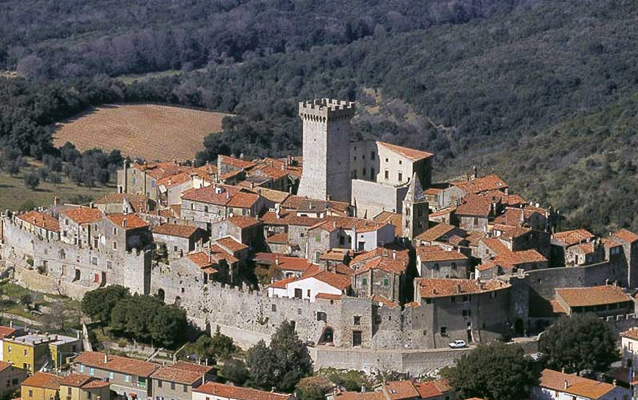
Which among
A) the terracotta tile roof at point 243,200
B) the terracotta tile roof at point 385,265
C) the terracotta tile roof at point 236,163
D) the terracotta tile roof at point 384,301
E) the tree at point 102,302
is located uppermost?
the terracotta tile roof at point 236,163

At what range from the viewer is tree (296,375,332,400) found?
5578 centimetres

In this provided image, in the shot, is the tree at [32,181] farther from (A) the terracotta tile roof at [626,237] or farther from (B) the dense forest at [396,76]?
(A) the terracotta tile roof at [626,237]

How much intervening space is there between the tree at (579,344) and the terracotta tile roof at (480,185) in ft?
36.5

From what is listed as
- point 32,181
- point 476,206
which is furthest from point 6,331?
point 32,181

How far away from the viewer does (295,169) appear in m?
72.2

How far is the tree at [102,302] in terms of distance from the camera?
61.7 m

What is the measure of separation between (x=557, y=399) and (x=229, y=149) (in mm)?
42340

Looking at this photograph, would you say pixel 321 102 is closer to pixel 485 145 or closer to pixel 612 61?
pixel 485 145

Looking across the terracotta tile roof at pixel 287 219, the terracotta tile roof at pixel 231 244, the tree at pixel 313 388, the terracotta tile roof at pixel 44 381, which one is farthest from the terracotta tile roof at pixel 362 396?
→ the terracotta tile roof at pixel 287 219

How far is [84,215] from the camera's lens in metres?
67.1

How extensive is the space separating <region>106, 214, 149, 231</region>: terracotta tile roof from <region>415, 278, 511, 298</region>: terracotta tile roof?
11642 millimetres

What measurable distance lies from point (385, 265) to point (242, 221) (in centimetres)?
729

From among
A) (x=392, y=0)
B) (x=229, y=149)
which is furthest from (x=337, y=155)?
(x=392, y=0)

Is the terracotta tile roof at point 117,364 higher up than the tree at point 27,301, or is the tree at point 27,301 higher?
the tree at point 27,301
